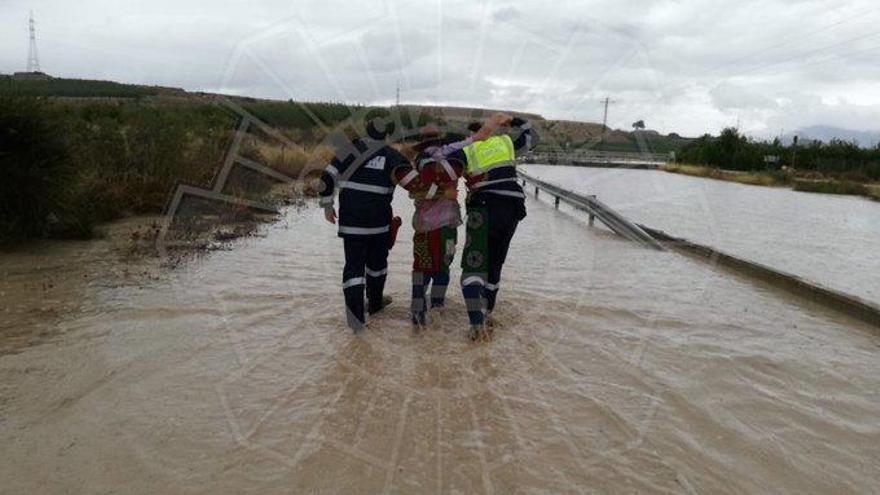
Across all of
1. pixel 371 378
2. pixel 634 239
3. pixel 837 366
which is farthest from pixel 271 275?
pixel 634 239

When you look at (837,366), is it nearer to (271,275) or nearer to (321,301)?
(321,301)

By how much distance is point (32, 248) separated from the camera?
845 centimetres

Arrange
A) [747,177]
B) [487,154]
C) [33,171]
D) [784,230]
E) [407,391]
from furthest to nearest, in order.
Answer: [747,177] → [784,230] → [33,171] → [487,154] → [407,391]

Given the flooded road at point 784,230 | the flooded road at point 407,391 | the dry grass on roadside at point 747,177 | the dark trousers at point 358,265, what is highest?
the dry grass on roadside at point 747,177

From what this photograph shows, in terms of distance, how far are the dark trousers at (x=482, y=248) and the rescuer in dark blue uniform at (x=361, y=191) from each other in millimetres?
783

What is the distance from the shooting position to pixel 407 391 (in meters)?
4.55

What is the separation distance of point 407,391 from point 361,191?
2.04 meters

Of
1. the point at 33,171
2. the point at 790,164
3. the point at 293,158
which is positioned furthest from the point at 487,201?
the point at 790,164

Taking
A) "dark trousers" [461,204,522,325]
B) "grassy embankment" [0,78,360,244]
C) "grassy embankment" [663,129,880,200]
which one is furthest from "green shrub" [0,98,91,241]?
"grassy embankment" [663,129,880,200]

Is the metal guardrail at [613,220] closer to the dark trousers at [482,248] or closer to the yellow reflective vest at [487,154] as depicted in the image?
the dark trousers at [482,248]

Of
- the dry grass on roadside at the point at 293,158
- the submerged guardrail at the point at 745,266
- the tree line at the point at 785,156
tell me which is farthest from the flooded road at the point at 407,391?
the tree line at the point at 785,156

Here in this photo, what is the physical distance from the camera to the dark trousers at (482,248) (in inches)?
229

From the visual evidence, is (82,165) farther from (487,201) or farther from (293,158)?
(293,158)

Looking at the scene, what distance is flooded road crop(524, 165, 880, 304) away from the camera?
10984 mm
